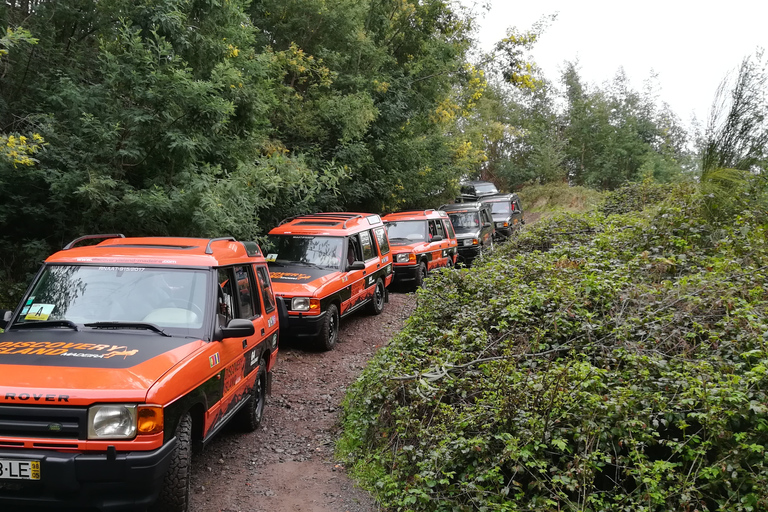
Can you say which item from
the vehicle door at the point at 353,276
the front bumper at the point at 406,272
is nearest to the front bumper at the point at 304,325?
the vehicle door at the point at 353,276

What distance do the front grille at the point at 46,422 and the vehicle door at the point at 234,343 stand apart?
1071 millimetres

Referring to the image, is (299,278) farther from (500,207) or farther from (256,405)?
(500,207)

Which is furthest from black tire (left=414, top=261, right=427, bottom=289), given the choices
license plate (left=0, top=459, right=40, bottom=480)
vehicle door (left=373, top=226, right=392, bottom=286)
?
license plate (left=0, top=459, right=40, bottom=480)

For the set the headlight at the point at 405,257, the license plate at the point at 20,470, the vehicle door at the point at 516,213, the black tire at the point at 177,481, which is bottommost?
the black tire at the point at 177,481

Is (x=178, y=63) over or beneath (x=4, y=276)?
over

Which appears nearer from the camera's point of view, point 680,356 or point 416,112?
point 680,356

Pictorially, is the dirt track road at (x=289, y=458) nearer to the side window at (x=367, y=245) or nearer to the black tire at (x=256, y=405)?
the black tire at (x=256, y=405)

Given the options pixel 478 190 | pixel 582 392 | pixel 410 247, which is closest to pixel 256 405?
pixel 582 392

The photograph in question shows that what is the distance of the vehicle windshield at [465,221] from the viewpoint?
60.8ft

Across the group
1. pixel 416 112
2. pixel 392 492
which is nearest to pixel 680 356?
pixel 392 492

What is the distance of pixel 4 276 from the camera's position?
27.6 feet

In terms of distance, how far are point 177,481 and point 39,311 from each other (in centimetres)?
192

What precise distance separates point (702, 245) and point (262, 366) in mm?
6285

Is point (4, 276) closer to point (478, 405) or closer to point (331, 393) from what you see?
point (331, 393)
